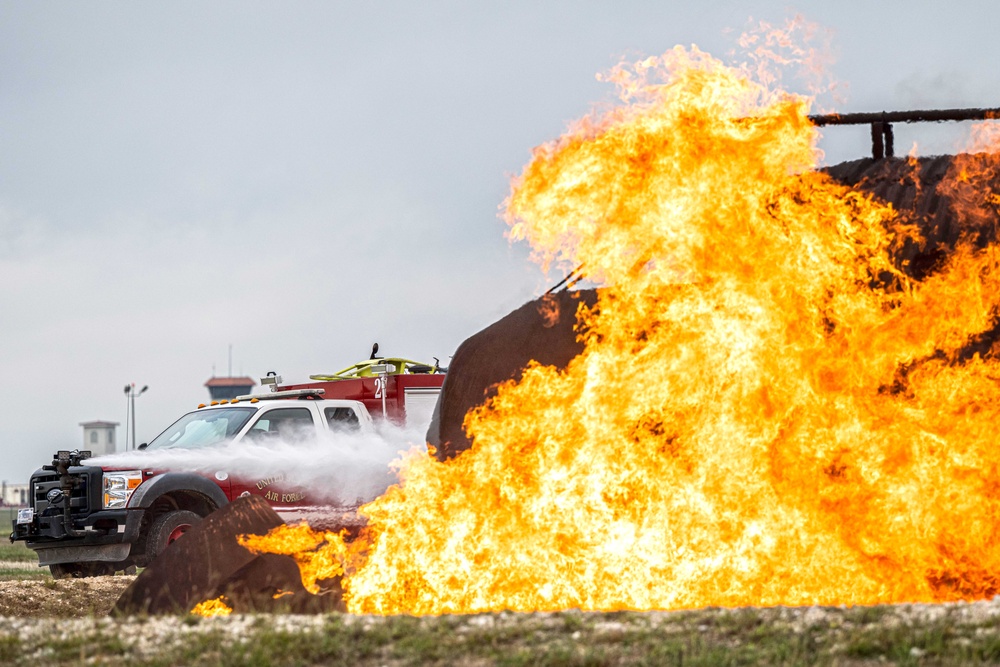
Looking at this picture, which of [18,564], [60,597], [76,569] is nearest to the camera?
[60,597]

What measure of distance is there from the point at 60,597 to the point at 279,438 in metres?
3.29

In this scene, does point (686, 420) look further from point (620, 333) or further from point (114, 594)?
point (114, 594)

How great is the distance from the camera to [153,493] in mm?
13992

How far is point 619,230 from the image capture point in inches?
397

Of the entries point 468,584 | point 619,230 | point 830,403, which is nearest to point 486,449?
point 468,584

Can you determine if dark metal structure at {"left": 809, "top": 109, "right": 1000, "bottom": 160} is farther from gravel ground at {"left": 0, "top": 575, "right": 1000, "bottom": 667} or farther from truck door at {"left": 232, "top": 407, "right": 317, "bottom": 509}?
truck door at {"left": 232, "top": 407, "right": 317, "bottom": 509}

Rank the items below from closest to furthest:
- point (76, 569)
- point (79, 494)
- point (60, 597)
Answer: point (60, 597) < point (79, 494) < point (76, 569)

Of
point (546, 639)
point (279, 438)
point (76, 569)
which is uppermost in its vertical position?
point (279, 438)

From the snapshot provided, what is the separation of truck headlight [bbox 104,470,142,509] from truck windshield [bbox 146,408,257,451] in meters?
0.98

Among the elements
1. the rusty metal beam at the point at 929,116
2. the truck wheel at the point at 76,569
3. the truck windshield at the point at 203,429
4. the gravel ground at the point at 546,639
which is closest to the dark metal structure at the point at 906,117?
the rusty metal beam at the point at 929,116

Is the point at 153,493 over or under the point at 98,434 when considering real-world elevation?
under

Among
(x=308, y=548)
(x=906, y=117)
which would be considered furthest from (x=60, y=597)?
(x=906, y=117)

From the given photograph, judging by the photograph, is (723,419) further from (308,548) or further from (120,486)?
(120,486)

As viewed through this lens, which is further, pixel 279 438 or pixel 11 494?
pixel 11 494
